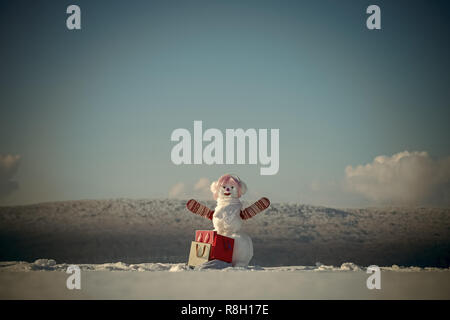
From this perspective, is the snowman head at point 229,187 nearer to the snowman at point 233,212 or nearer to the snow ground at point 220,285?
the snowman at point 233,212

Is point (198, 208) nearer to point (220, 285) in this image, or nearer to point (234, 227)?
point (234, 227)

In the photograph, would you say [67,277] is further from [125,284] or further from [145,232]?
[145,232]

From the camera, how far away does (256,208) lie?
609 centimetres

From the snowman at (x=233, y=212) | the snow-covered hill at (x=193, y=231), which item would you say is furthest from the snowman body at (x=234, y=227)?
the snow-covered hill at (x=193, y=231)

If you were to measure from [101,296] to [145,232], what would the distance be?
164 inches

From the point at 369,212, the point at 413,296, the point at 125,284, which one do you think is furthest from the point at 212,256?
the point at 369,212

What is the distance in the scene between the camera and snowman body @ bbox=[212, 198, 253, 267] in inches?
233

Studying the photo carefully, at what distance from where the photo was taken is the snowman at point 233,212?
595 cm

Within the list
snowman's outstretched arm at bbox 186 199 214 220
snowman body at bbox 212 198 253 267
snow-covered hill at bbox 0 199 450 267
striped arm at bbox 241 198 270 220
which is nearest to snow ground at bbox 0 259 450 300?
snowman body at bbox 212 198 253 267

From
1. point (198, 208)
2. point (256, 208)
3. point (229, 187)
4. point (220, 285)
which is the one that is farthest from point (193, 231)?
point (220, 285)

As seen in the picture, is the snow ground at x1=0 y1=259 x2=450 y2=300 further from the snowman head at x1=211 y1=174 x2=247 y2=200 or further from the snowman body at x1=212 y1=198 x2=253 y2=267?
the snowman head at x1=211 y1=174 x2=247 y2=200

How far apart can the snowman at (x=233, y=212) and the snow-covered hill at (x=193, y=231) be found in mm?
2214

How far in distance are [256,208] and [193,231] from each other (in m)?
2.98

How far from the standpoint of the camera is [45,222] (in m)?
8.94
